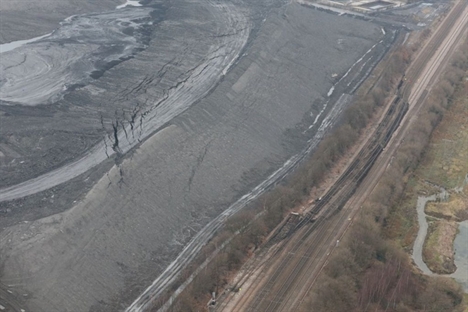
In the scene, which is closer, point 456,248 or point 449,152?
Result: point 456,248

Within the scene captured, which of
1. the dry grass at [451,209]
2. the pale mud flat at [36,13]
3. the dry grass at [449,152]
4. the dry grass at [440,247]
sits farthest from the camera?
the pale mud flat at [36,13]

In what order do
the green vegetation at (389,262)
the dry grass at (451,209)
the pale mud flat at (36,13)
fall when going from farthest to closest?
the pale mud flat at (36,13) → the dry grass at (451,209) → the green vegetation at (389,262)

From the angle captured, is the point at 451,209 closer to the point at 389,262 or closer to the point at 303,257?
the point at 389,262

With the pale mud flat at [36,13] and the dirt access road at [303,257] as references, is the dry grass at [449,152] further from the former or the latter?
the pale mud flat at [36,13]

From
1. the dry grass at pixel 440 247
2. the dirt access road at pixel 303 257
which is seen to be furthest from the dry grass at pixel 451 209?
Result: the dirt access road at pixel 303 257

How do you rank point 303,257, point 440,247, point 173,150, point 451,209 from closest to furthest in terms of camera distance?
point 303,257 → point 440,247 → point 451,209 → point 173,150

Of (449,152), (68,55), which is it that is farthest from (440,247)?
(68,55)

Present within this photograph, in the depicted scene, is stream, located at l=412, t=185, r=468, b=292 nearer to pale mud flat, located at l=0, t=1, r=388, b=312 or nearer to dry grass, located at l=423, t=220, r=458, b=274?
dry grass, located at l=423, t=220, r=458, b=274

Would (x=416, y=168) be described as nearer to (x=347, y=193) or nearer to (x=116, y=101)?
(x=347, y=193)

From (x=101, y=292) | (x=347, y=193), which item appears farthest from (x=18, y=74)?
(x=347, y=193)
